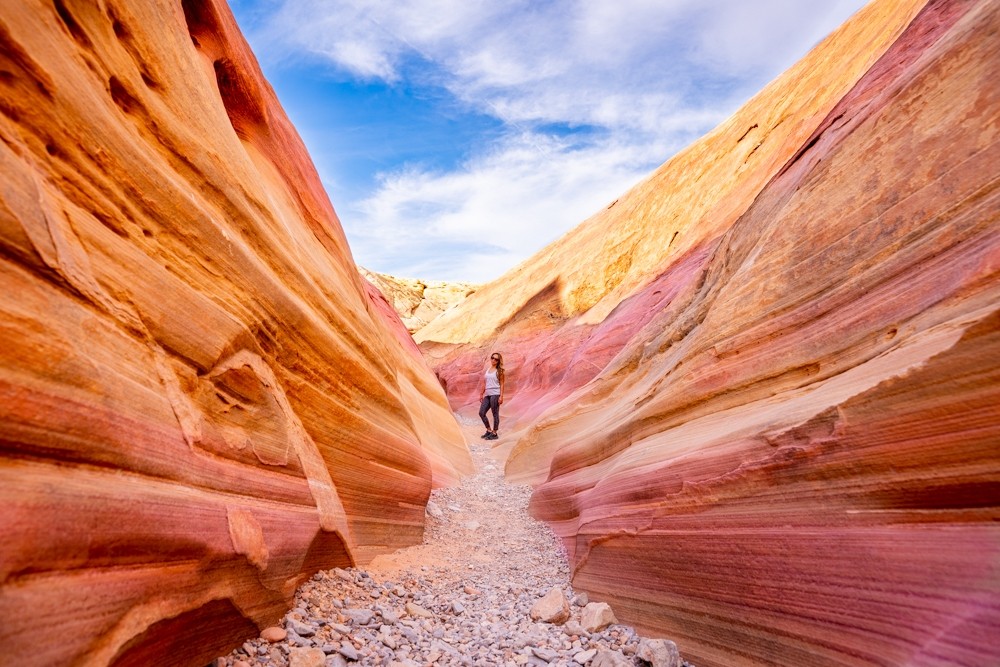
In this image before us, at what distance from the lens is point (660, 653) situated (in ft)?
9.30

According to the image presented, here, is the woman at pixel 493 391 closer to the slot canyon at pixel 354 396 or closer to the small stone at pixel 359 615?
the slot canyon at pixel 354 396

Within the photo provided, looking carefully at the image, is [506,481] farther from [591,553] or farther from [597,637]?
[597,637]

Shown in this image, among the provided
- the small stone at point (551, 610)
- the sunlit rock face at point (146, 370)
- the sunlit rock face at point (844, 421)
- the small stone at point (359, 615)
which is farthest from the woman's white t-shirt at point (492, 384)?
the small stone at point (359, 615)

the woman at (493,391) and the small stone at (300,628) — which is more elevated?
the woman at (493,391)

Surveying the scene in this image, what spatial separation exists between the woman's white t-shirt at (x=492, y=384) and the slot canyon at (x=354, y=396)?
8129 mm

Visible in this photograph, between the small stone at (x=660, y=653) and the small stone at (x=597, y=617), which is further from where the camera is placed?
the small stone at (x=597, y=617)

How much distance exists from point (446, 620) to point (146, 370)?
261cm

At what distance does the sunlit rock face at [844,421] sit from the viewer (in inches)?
82.5

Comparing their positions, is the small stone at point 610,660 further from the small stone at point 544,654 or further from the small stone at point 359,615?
the small stone at point 359,615

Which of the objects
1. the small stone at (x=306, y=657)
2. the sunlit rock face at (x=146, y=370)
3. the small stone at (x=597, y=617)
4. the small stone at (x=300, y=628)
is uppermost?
the sunlit rock face at (x=146, y=370)

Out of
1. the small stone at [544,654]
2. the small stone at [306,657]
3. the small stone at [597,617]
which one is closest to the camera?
the small stone at [306,657]

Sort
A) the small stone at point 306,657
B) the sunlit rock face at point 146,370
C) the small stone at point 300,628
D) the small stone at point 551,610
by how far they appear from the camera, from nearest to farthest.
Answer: the sunlit rock face at point 146,370
the small stone at point 306,657
the small stone at point 300,628
the small stone at point 551,610

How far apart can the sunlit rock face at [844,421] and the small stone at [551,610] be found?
39cm

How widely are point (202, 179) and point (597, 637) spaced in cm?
413
